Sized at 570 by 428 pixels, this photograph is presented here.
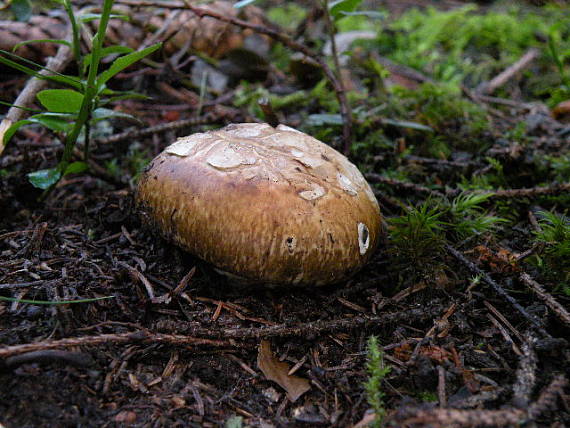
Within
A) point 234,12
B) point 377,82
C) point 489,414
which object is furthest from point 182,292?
point 234,12

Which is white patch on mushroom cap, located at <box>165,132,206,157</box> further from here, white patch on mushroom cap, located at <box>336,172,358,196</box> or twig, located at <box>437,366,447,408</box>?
twig, located at <box>437,366,447,408</box>

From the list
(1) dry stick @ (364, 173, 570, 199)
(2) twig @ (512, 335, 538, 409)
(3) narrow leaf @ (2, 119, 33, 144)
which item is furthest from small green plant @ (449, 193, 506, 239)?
(3) narrow leaf @ (2, 119, 33, 144)

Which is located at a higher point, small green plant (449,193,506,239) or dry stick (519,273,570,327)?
small green plant (449,193,506,239)

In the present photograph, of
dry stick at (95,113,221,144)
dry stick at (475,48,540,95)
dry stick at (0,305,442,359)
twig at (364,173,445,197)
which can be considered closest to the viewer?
dry stick at (0,305,442,359)

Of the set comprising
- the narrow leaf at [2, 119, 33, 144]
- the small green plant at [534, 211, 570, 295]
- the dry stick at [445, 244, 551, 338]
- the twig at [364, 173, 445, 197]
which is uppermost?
the narrow leaf at [2, 119, 33, 144]

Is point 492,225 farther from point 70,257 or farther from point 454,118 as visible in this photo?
point 70,257

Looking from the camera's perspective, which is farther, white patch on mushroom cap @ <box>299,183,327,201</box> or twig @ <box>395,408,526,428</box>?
white patch on mushroom cap @ <box>299,183,327,201</box>

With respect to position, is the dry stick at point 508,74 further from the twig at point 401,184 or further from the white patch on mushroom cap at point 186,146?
Answer: the white patch on mushroom cap at point 186,146

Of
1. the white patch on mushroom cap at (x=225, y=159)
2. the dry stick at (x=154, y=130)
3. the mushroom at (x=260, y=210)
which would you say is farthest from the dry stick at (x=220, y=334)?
the dry stick at (x=154, y=130)
